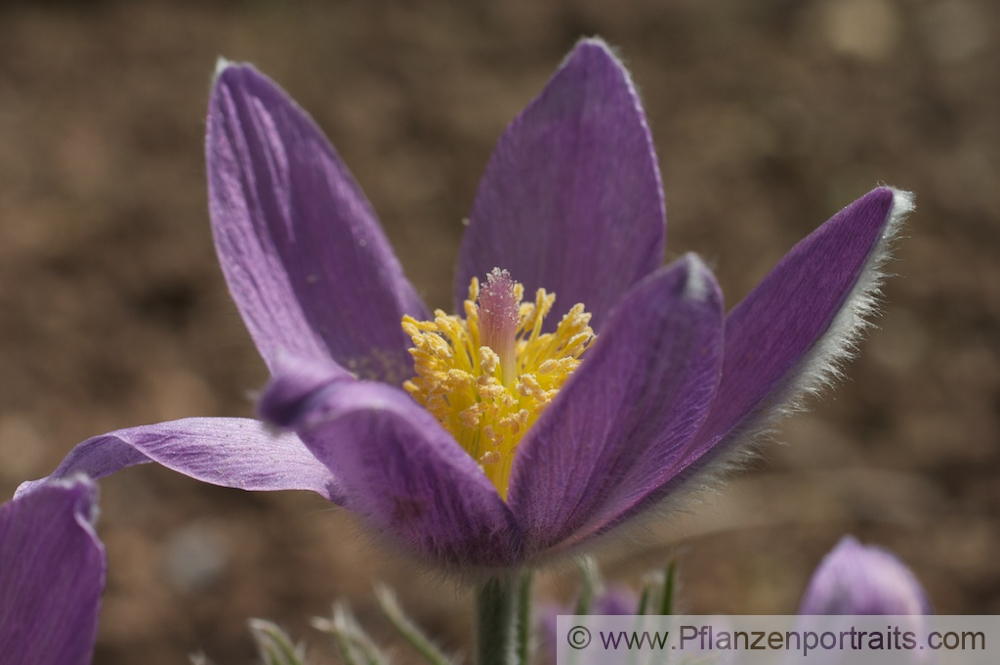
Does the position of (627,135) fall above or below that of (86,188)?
below

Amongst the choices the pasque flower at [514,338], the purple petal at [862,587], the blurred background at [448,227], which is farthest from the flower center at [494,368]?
the blurred background at [448,227]

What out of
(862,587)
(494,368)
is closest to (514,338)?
(494,368)

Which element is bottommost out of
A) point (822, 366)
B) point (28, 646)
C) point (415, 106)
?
point (28, 646)

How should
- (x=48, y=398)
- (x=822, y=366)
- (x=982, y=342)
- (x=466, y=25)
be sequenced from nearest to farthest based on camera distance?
1. (x=822, y=366)
2. (x=48, y=398)
3. (x=982, y=342)
4. (x=466, y=25)

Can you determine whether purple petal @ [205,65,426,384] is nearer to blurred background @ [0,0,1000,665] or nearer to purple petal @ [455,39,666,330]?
purple petal @ [455,39,666,330]

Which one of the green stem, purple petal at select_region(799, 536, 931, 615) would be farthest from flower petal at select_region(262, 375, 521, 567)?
purple petal at select_region(799, 536, 931, 615)

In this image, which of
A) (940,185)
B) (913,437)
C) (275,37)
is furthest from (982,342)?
(275,37)

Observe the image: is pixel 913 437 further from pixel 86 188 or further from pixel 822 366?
pixel 86 188
